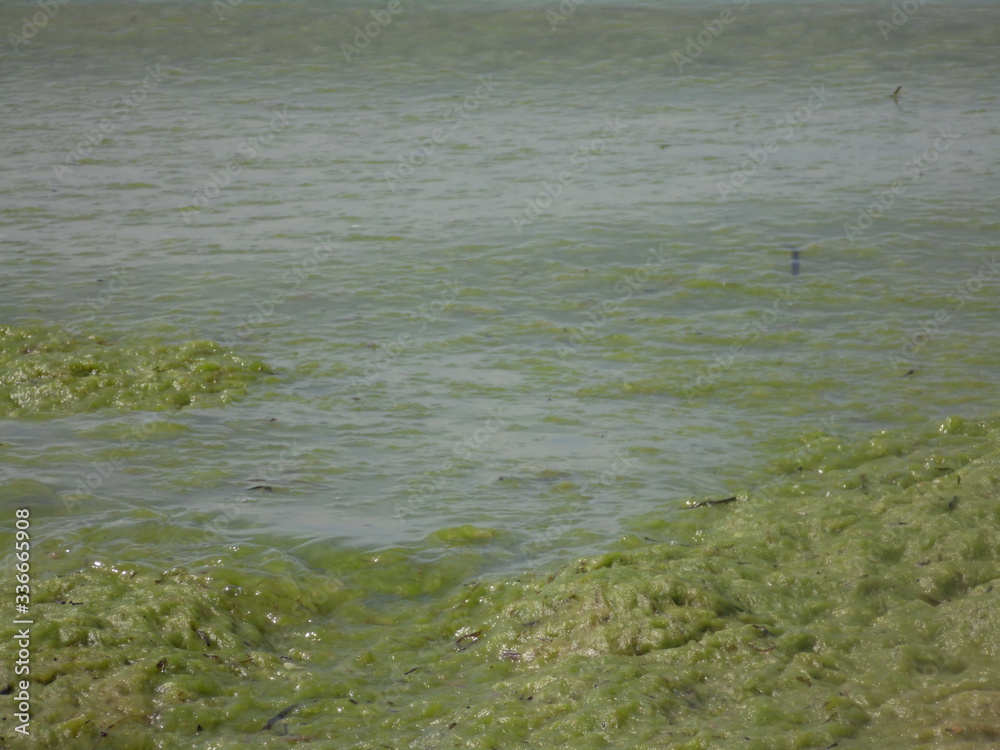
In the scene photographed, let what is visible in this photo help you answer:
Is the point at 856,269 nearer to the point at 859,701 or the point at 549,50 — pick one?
the point at 859,701

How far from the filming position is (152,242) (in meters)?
8.68

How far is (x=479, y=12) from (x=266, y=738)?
15.5 meters

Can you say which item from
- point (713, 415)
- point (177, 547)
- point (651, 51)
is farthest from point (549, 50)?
point (177, 547)
